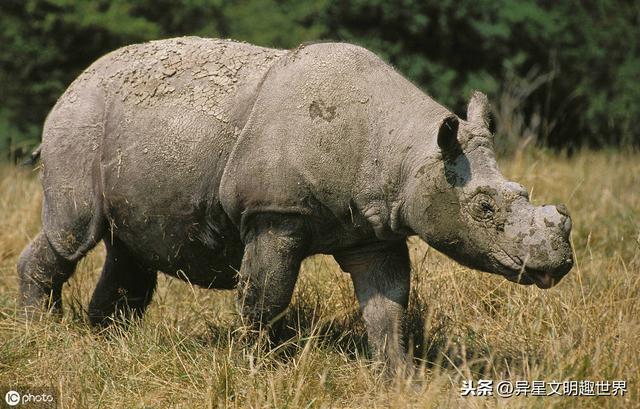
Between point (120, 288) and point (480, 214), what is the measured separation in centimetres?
253

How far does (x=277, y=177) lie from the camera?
479 cm

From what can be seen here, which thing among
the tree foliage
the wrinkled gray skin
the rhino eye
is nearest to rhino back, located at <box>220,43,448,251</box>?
the wrinkled gray skin

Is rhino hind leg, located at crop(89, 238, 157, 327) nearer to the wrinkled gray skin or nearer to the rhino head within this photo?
the wrinkled gray skin

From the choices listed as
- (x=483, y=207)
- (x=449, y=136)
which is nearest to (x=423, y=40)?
(x=449, y=136)

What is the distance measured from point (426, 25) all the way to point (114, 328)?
7.61 meters

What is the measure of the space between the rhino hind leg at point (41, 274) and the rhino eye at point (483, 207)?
8.29 feet

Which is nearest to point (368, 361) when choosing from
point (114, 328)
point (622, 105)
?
point (114, 328)

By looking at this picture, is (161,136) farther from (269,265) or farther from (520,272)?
(520,272)

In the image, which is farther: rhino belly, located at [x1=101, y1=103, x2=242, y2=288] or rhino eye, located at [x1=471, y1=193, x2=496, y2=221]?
rhino belly, located at [x1=101, y1=103, x2=242, y2=288]

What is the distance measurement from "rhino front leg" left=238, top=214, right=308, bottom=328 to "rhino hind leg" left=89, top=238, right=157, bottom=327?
4.02 feet

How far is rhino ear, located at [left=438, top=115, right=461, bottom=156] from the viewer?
4.44 meters

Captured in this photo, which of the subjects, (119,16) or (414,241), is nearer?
(414,241)

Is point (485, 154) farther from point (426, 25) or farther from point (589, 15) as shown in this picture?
point (589, 15)

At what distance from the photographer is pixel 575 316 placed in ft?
17.5
